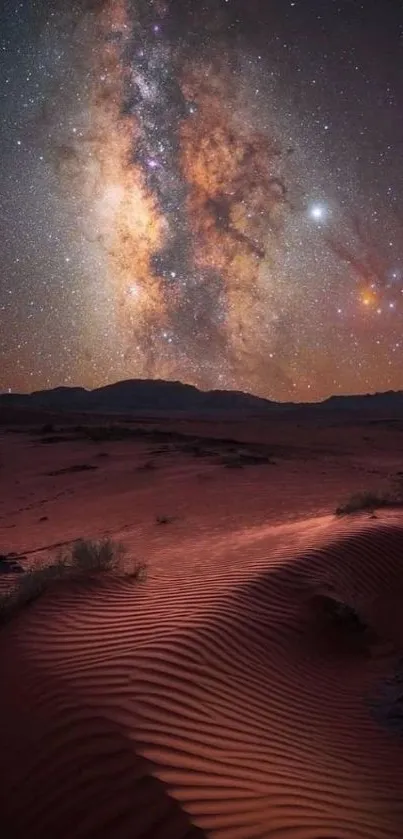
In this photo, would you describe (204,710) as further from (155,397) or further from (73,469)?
(155,397)

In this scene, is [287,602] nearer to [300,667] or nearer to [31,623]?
[300,667]

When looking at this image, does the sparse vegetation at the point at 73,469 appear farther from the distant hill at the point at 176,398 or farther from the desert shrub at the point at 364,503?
the distant hill at the point at 176,398

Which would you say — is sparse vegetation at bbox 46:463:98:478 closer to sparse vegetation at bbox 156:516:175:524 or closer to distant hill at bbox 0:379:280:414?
sparse vegetation at bbox 156:516:175:524

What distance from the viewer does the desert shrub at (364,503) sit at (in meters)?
10.7

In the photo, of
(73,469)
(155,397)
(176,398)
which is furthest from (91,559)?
(176,398)

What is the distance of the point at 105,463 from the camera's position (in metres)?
22.1

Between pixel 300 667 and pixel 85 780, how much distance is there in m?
2.58

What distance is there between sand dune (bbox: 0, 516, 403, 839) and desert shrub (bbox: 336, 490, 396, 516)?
356 centimetres

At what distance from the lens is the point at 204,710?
4.07m

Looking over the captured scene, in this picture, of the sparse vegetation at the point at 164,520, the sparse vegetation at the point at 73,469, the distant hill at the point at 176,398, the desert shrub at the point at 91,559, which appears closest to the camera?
the desert shrub at the point at 91,559

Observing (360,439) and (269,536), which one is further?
(360,439)

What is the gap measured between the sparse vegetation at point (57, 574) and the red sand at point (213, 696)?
24cm

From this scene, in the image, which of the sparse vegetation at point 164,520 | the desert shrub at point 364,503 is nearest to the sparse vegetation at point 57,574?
the sparse vegetation at point 164,520

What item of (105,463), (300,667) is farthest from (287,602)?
(105,463)
